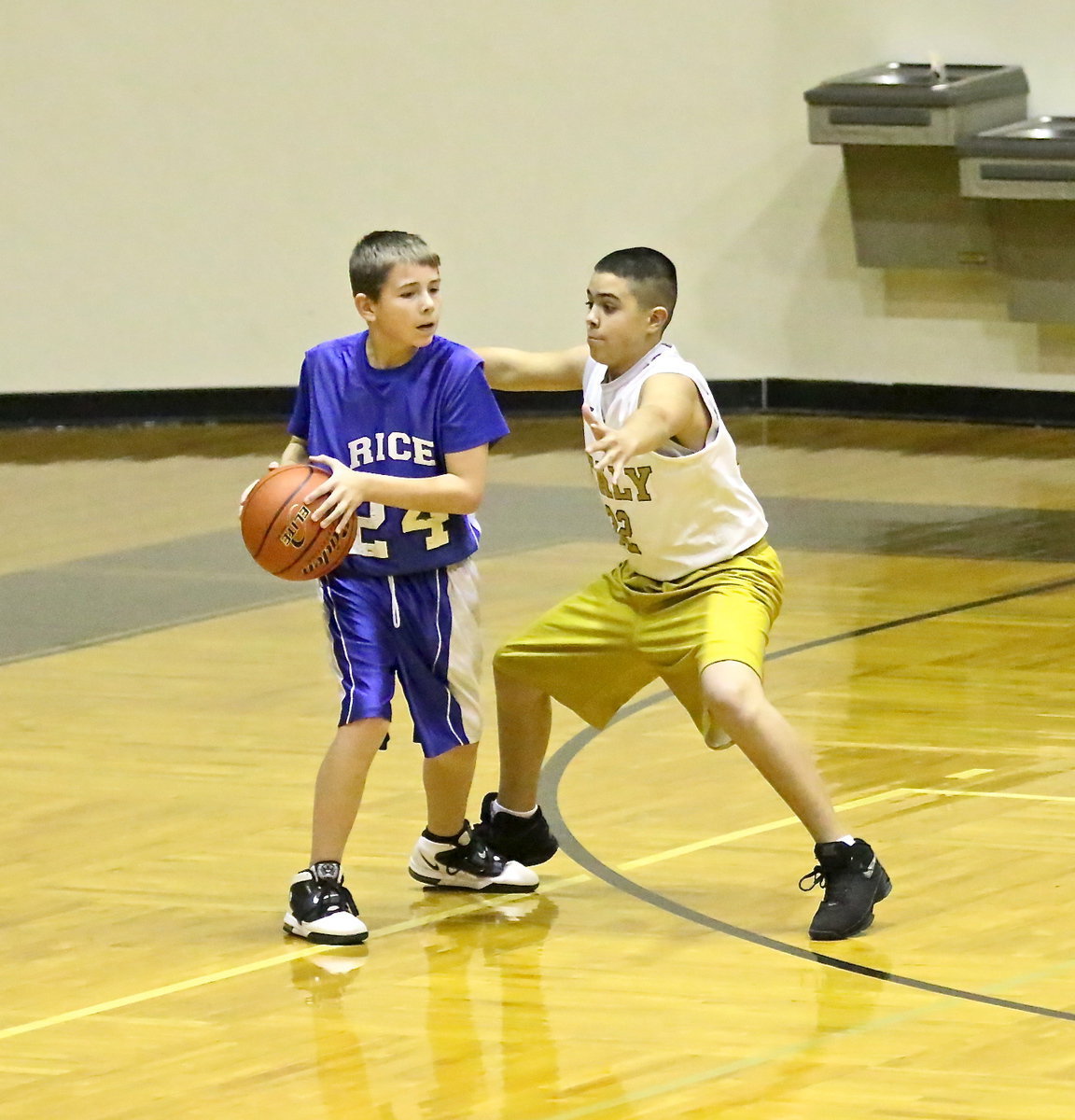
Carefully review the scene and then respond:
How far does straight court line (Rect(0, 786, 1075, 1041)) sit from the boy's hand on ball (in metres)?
0.78

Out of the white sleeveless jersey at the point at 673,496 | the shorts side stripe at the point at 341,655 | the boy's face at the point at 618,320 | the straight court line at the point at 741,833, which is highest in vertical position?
the boy's face at the point at 618,320

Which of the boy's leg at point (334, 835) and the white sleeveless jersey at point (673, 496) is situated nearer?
the boy's leg at point (334, 835)

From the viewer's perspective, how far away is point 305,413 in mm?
4207

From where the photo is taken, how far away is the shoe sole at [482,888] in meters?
4.26

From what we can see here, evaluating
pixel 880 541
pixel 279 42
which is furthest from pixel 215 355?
pixel 880 541

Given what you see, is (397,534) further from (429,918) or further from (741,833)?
(741,833)

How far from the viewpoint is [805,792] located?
398 centimetres

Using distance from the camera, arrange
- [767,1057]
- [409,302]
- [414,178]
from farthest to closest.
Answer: [414,178], [409,302], [767,1057]

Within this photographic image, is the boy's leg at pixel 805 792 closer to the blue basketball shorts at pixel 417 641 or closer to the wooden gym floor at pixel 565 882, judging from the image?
the wooden gym floor at pixel 565 882

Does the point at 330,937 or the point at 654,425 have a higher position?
the point at 654,425

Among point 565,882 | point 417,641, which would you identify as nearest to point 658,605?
point 417,641

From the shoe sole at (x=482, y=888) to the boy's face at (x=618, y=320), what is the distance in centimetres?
104

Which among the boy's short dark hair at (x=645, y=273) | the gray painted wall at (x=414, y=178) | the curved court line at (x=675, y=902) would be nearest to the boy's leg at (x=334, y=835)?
the curved court line at (x=675, y=902)

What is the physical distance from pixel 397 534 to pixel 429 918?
0.73m
